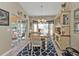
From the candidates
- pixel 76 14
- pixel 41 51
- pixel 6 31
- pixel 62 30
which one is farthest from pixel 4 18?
pixel 76 14

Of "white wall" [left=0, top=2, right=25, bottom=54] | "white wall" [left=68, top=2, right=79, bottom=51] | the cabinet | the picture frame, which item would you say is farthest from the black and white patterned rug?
the picture frame

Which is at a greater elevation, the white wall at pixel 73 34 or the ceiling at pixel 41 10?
the ceiling at pixel 41 10

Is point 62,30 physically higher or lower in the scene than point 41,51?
higher

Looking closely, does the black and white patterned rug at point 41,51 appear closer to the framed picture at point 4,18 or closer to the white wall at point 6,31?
the white wall at point 6,31

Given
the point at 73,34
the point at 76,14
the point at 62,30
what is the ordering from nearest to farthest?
the point at 76,14
the point at 73,34
the point at 62,30

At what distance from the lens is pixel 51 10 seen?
3.20 metres

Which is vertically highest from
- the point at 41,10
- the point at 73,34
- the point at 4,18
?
the point at 41,10

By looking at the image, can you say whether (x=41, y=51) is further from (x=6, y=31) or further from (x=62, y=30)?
(x=6, y=31)

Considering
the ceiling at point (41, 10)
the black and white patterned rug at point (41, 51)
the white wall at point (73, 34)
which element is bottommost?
the black and white patterned rug at point (41, 51)

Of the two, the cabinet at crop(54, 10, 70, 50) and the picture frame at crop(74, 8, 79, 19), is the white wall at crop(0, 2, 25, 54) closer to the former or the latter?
the cabinet at crop(54, 10, 70, 50)

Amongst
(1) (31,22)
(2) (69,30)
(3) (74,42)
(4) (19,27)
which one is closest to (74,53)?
(3) (74,42)

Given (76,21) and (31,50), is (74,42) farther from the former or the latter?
(31,50)

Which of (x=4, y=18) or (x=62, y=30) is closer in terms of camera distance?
(x=4, y=18)

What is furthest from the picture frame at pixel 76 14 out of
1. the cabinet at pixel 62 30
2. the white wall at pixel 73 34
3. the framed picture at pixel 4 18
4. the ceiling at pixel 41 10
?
the framed picture at pixel 4 18
